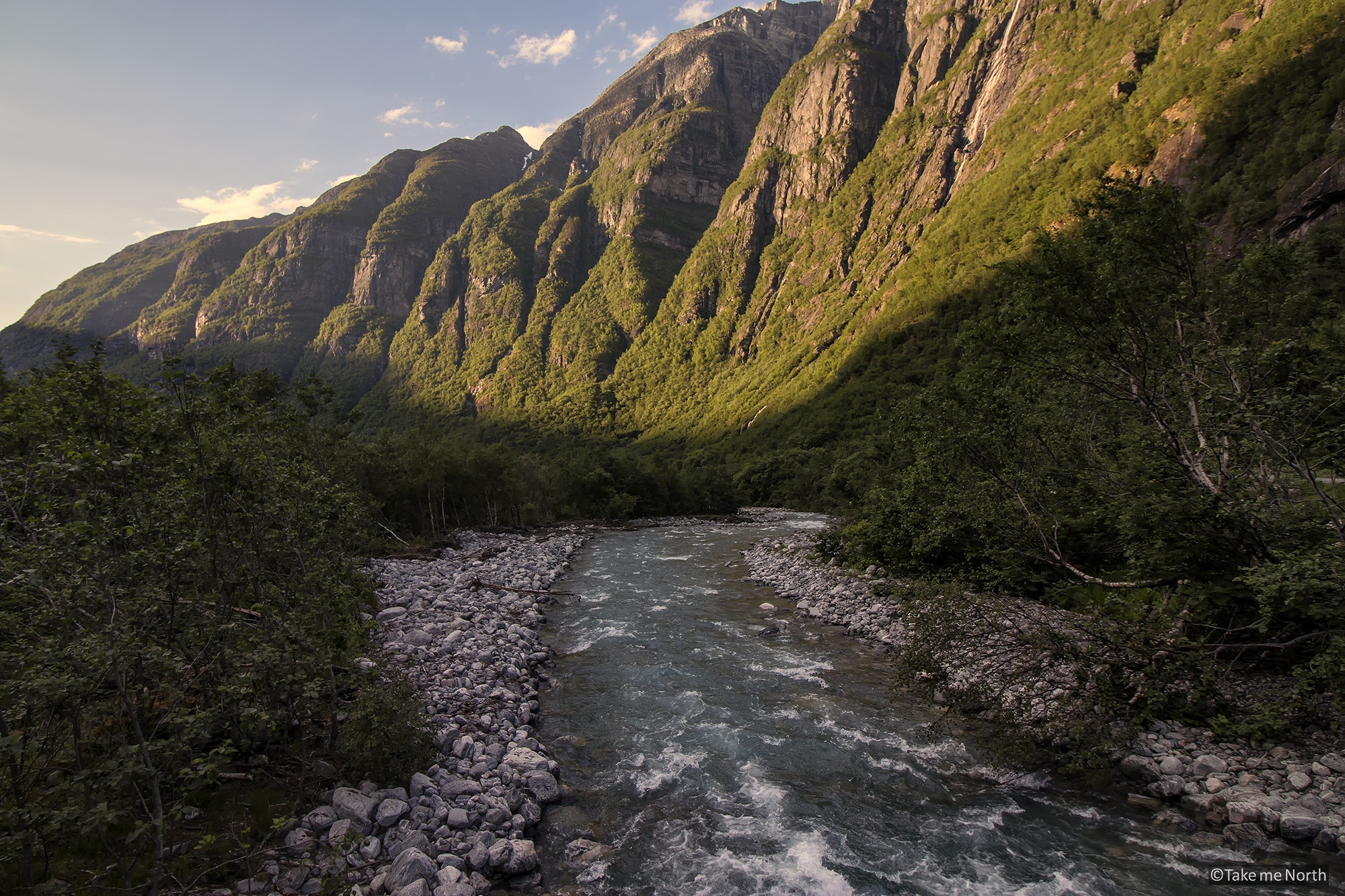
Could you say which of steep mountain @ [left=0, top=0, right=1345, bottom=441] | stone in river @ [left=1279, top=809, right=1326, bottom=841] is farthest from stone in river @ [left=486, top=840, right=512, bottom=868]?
steep mountain @ [left=0, top=0, right=1345, bottom=441]

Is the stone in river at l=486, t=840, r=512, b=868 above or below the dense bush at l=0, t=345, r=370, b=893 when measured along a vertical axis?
below

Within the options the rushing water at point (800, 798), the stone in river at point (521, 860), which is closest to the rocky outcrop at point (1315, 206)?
the rushing water at point (800, 798)

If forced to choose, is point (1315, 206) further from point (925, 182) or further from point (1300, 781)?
point (925, 182)

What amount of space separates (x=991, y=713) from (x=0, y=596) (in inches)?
607

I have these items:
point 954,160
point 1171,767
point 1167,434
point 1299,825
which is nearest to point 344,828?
point 1171,767

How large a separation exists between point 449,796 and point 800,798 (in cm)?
595

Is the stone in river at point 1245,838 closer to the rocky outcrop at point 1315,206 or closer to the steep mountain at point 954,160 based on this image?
the steep mountain at point 954,160

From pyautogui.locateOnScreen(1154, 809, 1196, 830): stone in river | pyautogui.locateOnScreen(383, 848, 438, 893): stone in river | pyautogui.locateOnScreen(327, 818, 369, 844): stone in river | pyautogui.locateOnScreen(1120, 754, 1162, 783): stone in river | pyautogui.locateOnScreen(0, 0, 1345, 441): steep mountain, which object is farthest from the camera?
pyautogui.locateOnScreen(0, 0, 1345, 441): steep mountain

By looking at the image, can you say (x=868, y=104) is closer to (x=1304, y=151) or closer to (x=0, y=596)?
(x=1304, y=151)

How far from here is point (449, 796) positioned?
902 centimetres

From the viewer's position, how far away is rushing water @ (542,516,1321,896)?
7777 millimetres

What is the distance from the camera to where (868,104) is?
183m

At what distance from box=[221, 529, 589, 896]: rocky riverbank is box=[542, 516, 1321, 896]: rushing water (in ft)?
2.27

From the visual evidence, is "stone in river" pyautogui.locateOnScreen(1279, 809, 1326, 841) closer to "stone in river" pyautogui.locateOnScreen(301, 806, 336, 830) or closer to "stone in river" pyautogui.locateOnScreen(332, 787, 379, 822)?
"stone in river" pyautogui.locateOnScreen(332, 787, 379, 822)
